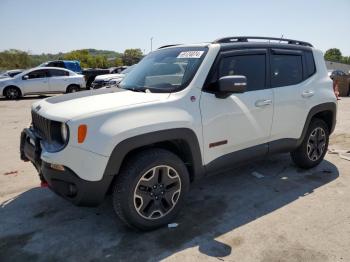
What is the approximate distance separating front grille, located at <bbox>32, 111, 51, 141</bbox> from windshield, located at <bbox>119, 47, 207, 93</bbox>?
1.05 metres

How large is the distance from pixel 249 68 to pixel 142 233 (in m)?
2.25

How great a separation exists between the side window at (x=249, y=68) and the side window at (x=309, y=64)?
913mm

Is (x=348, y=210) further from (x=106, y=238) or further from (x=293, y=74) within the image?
(x=106, y=238)

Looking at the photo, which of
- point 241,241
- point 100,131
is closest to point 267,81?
point 241,241

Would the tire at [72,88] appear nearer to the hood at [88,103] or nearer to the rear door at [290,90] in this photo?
the hood at [88,103]

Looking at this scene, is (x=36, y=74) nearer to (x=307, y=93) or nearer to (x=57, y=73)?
(x=57, y=73)

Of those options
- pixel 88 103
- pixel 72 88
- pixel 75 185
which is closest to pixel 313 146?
pixel 88 103

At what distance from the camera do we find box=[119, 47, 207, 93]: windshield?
11.9ft

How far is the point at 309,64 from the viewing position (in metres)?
4.84

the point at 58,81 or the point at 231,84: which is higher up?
the point at 231,84

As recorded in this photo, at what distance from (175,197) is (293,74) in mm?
2400

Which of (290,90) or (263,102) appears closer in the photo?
(263,102)

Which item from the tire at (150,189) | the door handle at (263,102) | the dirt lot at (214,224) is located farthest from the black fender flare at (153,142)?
the door handle at (263,102)

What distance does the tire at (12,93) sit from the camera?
51.9 feet
